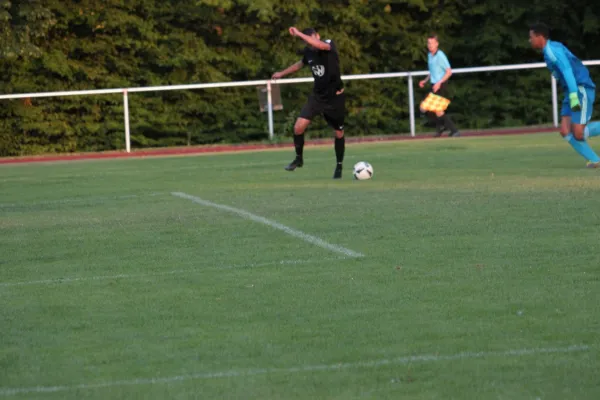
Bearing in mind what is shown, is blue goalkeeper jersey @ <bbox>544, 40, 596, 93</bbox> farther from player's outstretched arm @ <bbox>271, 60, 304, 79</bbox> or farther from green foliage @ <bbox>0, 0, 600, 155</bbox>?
green foliage @ <bbox>0, 0, 600, 155</bbox>

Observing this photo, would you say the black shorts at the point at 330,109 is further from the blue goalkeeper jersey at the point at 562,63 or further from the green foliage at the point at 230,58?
the green foliage at the point at 230,58

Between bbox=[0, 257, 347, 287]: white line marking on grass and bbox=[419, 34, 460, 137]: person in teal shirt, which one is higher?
bbox=[419, 34, 460, 137]: person in teal shirt

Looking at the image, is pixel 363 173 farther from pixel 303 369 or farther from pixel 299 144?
pixel 303 369

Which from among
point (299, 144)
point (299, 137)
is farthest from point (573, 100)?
point (299, 144)

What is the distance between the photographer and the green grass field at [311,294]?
5309 millimetres

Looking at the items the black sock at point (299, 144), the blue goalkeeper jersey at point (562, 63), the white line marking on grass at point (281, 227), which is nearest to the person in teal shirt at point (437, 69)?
the black sock at point (299, 144)

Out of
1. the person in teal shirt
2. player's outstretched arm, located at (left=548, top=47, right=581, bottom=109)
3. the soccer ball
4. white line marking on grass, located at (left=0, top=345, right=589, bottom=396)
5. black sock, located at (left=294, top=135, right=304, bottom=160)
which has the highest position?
the person in teal shirt

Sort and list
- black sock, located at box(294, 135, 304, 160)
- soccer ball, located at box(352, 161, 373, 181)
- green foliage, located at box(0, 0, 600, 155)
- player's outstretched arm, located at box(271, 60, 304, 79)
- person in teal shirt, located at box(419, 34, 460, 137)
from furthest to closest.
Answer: green foliage, located at box(0, 0, 600, 155) → person in teal shirt, located at box(419, 34, 460, 137) → black sock, located at box(294, 135, 304, 160) → player's outstretched arm, located at box(271, 60, 304, 79) → soccer ball, located at box(352, 161, 373, 181)

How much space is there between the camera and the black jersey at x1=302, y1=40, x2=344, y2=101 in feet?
53.4

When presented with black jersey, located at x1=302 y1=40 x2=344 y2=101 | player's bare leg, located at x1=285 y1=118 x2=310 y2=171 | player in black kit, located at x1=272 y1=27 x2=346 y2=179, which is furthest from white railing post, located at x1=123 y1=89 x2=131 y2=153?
black jersey, located at x1=302 y1=40 x2=344 y2=101

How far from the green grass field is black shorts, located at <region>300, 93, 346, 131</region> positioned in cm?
205

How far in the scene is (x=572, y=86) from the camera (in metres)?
14.4

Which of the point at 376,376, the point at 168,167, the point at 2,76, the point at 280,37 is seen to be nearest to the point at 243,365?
the point at 376,376

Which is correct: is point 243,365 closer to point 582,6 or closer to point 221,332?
point 221,332
